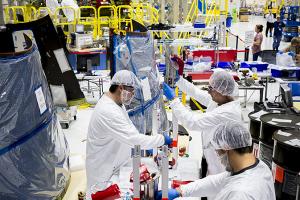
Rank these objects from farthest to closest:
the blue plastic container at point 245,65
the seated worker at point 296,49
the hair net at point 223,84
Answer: the seated worker at point 296,49 → the blue plastic container at point 245,65 → the hair net at point 223,84

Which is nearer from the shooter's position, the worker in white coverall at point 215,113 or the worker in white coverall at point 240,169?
the worker in white coverall at point 240,169

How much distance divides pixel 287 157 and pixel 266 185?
2.03 m

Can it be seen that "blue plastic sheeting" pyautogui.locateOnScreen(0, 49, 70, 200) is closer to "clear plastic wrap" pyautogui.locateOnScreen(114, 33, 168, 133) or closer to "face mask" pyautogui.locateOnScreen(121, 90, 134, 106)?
"face mask" pyautogui.locateOnScreen(121, 90, 134, 106)

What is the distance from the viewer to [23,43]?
2.91 meters

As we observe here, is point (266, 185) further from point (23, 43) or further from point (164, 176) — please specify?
point (23, 43)

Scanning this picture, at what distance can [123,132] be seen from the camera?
10.9 feet

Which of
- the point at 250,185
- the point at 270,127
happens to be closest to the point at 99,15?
the point at 270,127

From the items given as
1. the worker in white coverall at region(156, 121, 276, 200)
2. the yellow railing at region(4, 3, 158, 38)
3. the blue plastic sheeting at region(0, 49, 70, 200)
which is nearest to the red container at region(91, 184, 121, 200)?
the blue plastic sheeting at region(0, 49, 70, 200)

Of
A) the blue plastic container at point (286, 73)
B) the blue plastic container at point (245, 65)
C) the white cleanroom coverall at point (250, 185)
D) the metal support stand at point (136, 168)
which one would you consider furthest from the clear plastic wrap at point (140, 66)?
the blue plastic container at point (286, 73)

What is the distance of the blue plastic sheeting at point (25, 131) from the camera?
2.43 meters

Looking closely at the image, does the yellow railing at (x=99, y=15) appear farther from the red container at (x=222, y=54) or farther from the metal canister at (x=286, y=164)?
the metal canister at (x=286, y=164)

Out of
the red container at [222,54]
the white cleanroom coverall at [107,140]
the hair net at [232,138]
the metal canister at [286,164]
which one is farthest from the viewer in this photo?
the red container at [222,54]

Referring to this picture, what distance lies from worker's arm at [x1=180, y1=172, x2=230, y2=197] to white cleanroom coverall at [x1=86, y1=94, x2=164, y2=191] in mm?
565

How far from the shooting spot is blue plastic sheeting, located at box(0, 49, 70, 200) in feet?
7.97
